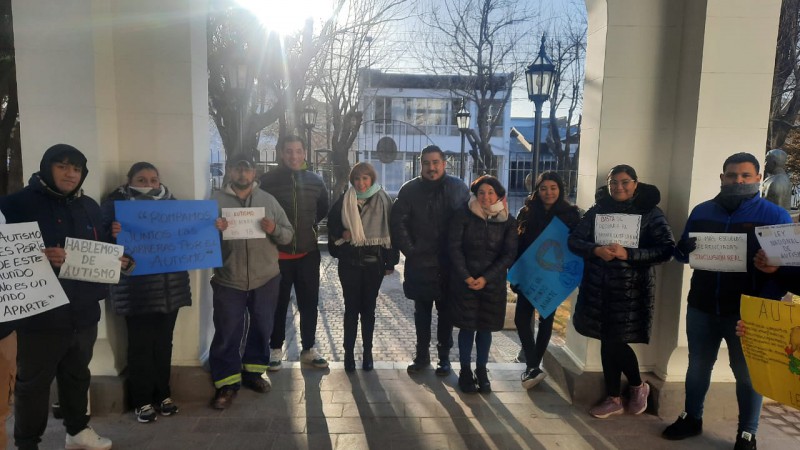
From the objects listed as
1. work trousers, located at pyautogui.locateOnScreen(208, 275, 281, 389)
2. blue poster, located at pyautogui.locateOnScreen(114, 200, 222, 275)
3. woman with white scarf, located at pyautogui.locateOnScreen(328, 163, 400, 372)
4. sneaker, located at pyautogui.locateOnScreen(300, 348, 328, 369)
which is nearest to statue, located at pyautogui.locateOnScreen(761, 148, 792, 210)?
woman with white scarf, located at pyautogui.locateOnScreen(328, 163, 400, 372)

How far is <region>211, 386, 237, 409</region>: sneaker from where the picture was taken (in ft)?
13.9

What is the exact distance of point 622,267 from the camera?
12.7 ft

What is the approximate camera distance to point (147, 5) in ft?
13.5

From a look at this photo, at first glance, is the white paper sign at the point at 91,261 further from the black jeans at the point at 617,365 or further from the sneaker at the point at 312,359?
the black jeans at the point at 617,365

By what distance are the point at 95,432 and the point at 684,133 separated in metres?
5.06

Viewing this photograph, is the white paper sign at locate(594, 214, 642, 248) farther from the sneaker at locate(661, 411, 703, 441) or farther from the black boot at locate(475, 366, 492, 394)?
the black boot at locate(475, 366, 492, 394)

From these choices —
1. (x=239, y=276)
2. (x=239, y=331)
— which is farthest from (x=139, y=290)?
(x=239, y=331)

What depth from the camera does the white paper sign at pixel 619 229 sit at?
383 cm

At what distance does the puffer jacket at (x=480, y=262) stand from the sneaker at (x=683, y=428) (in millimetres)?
1497

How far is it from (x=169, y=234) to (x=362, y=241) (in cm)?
162

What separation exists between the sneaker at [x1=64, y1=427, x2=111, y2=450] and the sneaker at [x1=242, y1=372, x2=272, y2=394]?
1.21 m

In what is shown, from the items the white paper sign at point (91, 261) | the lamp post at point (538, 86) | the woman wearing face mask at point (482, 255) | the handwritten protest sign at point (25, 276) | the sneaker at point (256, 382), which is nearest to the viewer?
the handwritten protest sign at point (25, 276)

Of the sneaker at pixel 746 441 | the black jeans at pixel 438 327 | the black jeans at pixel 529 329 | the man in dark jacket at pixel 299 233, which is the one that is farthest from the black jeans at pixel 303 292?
the sneaker at pixel 746 441

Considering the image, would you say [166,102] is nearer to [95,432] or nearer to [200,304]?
[200,304]
